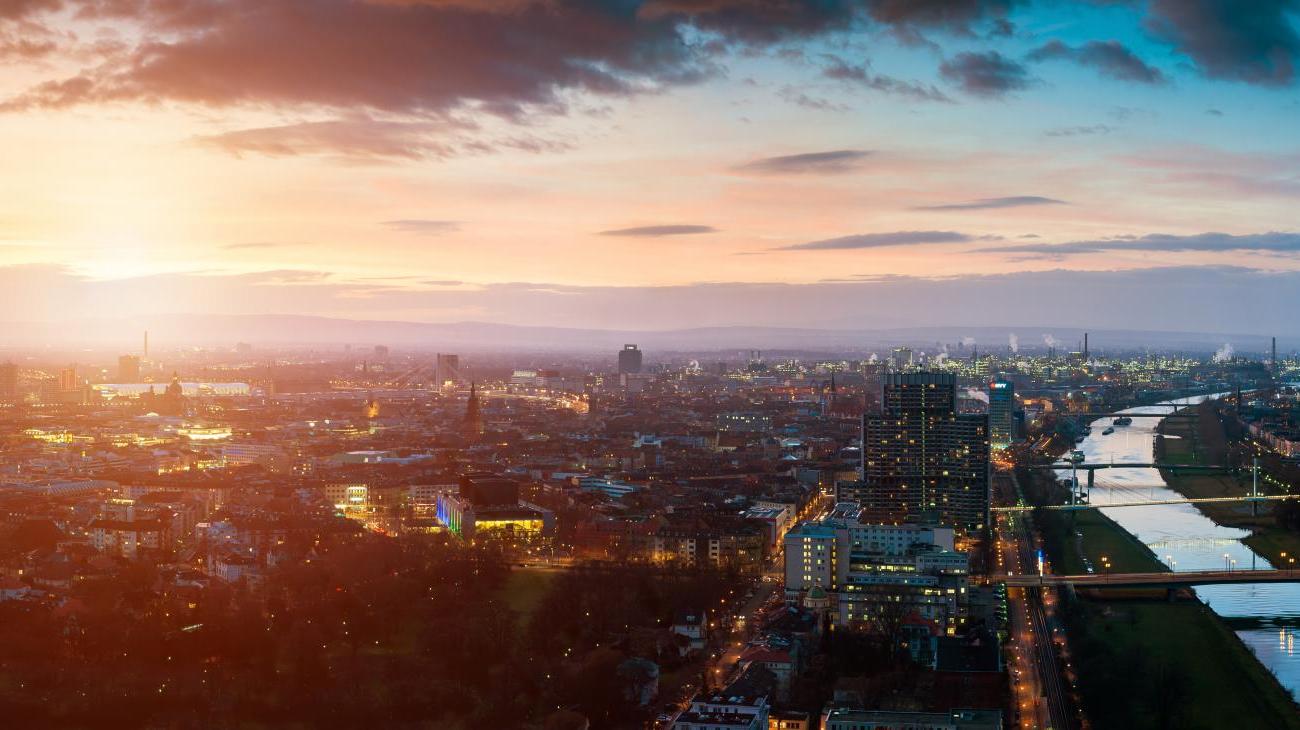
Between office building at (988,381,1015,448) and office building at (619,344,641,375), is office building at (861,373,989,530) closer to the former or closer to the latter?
office building at (988,381,1015,448)

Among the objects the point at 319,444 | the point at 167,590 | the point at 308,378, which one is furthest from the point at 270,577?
the point at 308,378

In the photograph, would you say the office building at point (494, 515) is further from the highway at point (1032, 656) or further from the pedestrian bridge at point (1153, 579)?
the pedestrian bridge at point (1153, 579)

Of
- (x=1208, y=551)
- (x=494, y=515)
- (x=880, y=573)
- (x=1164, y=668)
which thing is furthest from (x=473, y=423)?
(x=1164, y=668)

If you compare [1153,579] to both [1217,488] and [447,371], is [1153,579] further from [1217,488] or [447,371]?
[447,371]

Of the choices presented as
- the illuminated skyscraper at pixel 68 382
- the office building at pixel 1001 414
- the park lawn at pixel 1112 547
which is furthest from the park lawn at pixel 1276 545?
the illuminated skyscraper at pixel 68 382

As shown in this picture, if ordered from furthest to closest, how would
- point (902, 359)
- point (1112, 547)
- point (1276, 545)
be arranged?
point (902, 359) → point (1276, 545) → point (1112, 547)

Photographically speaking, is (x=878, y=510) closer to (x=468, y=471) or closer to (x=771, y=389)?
(x=468, y=471)
